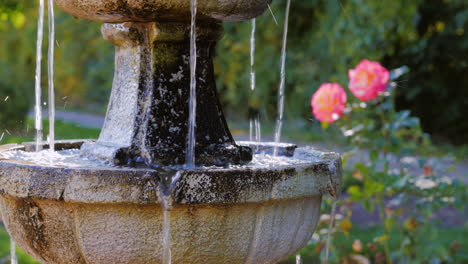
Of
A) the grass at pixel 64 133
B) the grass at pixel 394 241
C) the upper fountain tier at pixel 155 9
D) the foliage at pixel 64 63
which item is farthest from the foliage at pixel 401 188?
the foliage at pixel 64 63

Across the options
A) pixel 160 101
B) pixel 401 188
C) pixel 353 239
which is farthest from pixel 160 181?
pixel 353 239

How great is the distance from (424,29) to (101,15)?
414 inches

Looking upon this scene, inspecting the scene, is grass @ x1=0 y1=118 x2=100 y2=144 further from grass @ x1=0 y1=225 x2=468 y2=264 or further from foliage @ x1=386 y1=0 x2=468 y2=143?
foliage @ x1=386 y1=0 x2=468 y2=143

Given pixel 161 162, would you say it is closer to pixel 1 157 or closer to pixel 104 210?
pixel 104 210

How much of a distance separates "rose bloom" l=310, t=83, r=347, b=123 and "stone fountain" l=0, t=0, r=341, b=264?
52.7 inches

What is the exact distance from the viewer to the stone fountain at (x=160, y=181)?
6.06ft

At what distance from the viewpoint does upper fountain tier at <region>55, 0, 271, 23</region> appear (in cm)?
209

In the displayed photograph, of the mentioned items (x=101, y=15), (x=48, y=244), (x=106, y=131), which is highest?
(x=101, y=15)

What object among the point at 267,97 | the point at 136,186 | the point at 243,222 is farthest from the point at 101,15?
the point at 267,97

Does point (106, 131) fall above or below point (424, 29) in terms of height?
below

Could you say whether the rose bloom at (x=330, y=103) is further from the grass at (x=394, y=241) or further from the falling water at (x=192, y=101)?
the falling water at (x=192, y=101)

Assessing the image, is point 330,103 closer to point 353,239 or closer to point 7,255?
point 353,239

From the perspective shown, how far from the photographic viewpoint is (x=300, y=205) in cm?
209

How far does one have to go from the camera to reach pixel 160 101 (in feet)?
7.43
